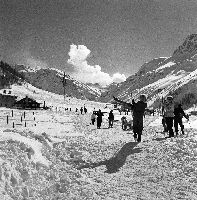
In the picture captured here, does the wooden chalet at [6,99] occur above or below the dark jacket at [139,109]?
above

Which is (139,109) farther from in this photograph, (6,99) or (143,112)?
(6,99)

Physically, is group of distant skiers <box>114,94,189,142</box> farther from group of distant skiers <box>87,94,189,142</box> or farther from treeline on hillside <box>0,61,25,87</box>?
treeline on hillside <box>0,61,25,87</box>

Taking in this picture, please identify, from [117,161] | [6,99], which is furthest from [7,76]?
[117,161]

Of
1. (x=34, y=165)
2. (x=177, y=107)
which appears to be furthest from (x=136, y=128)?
(x=34, y=165)

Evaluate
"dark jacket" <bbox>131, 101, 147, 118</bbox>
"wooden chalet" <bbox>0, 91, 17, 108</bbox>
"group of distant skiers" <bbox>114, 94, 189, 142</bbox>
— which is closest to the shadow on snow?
"group of distant skiers" <bbox>114, 94, 189, 142</bbox>

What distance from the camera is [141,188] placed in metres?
6.30

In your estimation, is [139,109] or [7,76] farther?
[7,76]

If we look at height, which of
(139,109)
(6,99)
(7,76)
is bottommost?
(139,109)

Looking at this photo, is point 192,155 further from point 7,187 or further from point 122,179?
point 7,187

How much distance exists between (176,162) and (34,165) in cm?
362

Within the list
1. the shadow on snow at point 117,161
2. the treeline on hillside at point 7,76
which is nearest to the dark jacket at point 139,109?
the shadow on snow at point 117,161

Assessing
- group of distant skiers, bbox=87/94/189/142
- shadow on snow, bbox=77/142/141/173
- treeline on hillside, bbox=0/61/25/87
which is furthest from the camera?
treeline on hillside, bbox=0/61/25/87

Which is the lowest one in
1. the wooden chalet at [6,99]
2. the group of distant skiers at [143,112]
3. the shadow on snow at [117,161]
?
the shadow on snow at [117,161]

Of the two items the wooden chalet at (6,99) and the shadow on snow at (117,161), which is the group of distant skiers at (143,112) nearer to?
the shadow on snow at (117,161)
